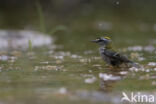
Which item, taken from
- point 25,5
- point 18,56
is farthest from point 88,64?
point 25,5

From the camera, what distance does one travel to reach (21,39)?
47.7 ft

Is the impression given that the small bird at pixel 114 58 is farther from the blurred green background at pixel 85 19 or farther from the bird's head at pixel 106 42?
the blurred green background at pixel 85 19

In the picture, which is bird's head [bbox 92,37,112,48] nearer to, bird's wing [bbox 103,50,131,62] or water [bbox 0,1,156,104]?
bird's wing [bbox 103,50,131,62]

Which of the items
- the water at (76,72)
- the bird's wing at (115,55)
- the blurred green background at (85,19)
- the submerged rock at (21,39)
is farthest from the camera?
the blurred green background at (85,19)

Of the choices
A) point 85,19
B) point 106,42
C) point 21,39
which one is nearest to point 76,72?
point 106,42

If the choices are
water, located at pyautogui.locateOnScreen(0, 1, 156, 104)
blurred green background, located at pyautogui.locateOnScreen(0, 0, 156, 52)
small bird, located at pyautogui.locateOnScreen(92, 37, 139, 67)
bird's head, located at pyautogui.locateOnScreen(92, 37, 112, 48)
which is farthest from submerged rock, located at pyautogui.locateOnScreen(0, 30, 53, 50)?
small bird, located at pyautogui.locateOnScreen(92, 37, 139, 67)

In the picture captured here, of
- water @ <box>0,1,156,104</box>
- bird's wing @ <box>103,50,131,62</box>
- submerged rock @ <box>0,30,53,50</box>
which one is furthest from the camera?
submerged rock @ <box>0,30,53,50</box>

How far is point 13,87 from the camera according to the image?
6461 mm

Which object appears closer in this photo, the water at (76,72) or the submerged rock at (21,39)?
the water at (76,72)

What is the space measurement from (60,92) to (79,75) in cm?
159

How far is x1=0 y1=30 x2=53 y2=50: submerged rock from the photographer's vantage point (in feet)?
44.8

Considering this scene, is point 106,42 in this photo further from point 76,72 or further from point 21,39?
point 21,39

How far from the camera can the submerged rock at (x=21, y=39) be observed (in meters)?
13.6

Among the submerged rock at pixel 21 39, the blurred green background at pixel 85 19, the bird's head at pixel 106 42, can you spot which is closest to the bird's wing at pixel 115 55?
the bird's head at pixel 106 42
